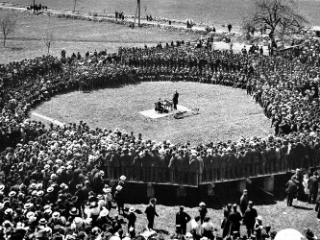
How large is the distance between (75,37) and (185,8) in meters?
50.9

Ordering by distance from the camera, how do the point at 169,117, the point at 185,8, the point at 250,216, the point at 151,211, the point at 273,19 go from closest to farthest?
the point at 250,216, the point at 151,211, the point at 169,117, the point at 273,19, the point at 185,8

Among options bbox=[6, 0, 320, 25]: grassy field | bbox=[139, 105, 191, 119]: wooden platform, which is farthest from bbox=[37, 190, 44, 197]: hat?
bbox=[6, 0, 320, 25]: grassy field

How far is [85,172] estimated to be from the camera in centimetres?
1930

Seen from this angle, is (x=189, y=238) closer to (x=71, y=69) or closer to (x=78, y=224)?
(x=78, y=224)

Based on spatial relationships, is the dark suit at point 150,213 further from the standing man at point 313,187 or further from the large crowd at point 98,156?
the standing man at point 313,187

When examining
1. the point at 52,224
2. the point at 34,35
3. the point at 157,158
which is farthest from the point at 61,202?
the point at 34,35

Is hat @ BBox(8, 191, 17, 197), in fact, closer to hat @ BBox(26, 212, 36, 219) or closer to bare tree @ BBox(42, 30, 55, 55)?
hat @ BBox(26, 212, 36, 219)

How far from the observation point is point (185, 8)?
109m

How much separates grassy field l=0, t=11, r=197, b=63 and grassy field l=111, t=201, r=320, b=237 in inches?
1322

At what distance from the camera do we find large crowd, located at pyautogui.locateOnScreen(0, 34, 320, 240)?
16219mm

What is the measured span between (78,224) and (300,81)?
20313 millimetres

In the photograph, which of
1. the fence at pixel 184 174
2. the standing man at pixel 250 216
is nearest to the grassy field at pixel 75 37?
the fence at pixel 184 174

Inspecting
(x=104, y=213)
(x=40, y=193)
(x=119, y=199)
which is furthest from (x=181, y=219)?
(x=40, y=193)

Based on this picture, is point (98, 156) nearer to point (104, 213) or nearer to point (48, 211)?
point (104, 213)
